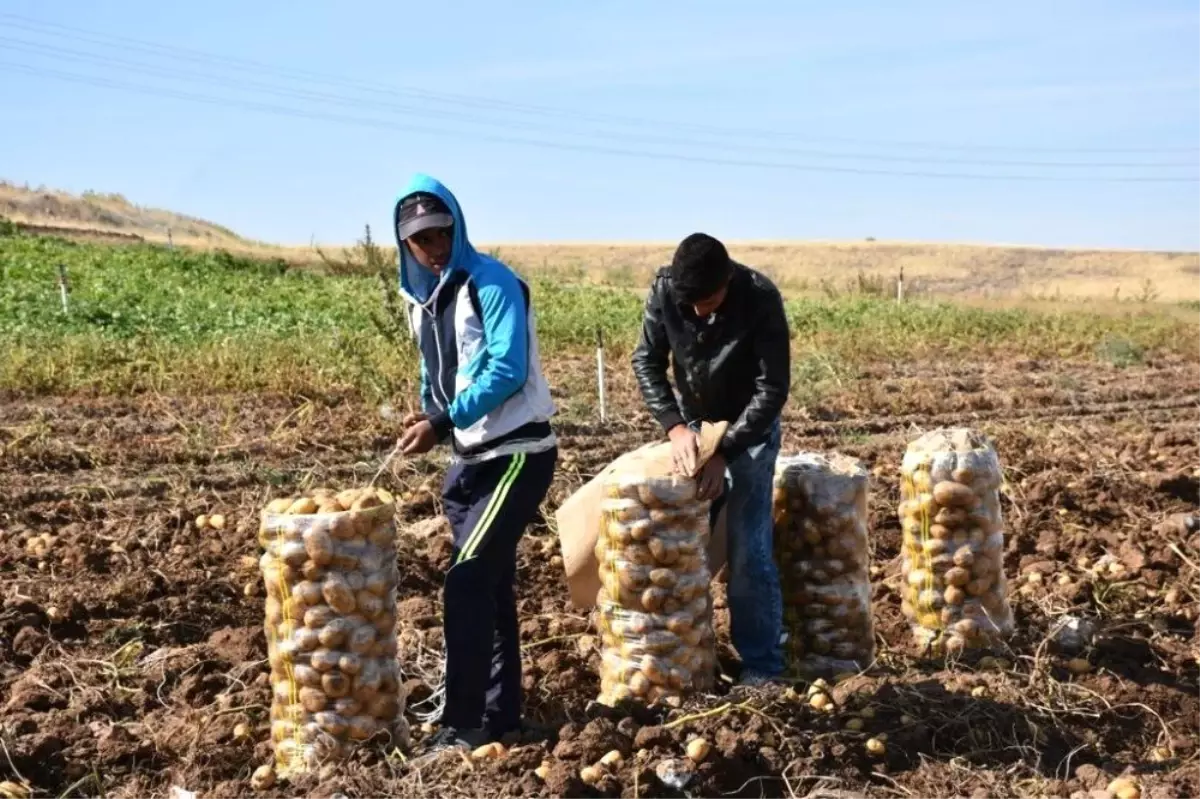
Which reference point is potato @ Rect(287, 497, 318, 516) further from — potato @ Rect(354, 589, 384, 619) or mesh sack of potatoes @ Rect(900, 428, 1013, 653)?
mesh sack of potatoes @ Rect(900, 428, 1013, 653)

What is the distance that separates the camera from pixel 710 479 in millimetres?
4594

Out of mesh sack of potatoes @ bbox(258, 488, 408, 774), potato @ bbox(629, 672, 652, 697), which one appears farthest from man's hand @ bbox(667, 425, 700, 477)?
mesh sack of potatoes @ bbox(258, 488, 408, 774)

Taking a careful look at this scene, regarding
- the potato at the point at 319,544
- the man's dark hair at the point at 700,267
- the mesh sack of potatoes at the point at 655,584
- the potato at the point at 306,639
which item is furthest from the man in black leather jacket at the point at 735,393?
the potato at the point at 306,639

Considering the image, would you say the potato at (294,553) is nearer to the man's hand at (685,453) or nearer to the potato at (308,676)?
the potato at (308,676)

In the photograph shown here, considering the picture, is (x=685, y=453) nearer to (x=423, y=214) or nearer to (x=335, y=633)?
(x=423, y=214)

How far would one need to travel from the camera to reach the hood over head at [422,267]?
4.18 m

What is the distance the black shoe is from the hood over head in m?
1.35

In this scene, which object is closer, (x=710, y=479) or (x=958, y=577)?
(x=710, y=479)

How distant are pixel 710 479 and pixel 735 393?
1.25ft

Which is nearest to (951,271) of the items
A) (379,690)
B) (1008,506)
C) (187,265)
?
(187,265)

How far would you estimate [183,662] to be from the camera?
Result: 527 cm

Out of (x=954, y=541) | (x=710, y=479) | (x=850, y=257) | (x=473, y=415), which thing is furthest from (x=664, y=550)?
(x=850, y=257)

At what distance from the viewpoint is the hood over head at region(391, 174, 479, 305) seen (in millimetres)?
4184

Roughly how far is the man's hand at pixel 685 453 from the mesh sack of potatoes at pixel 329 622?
3.21ft
